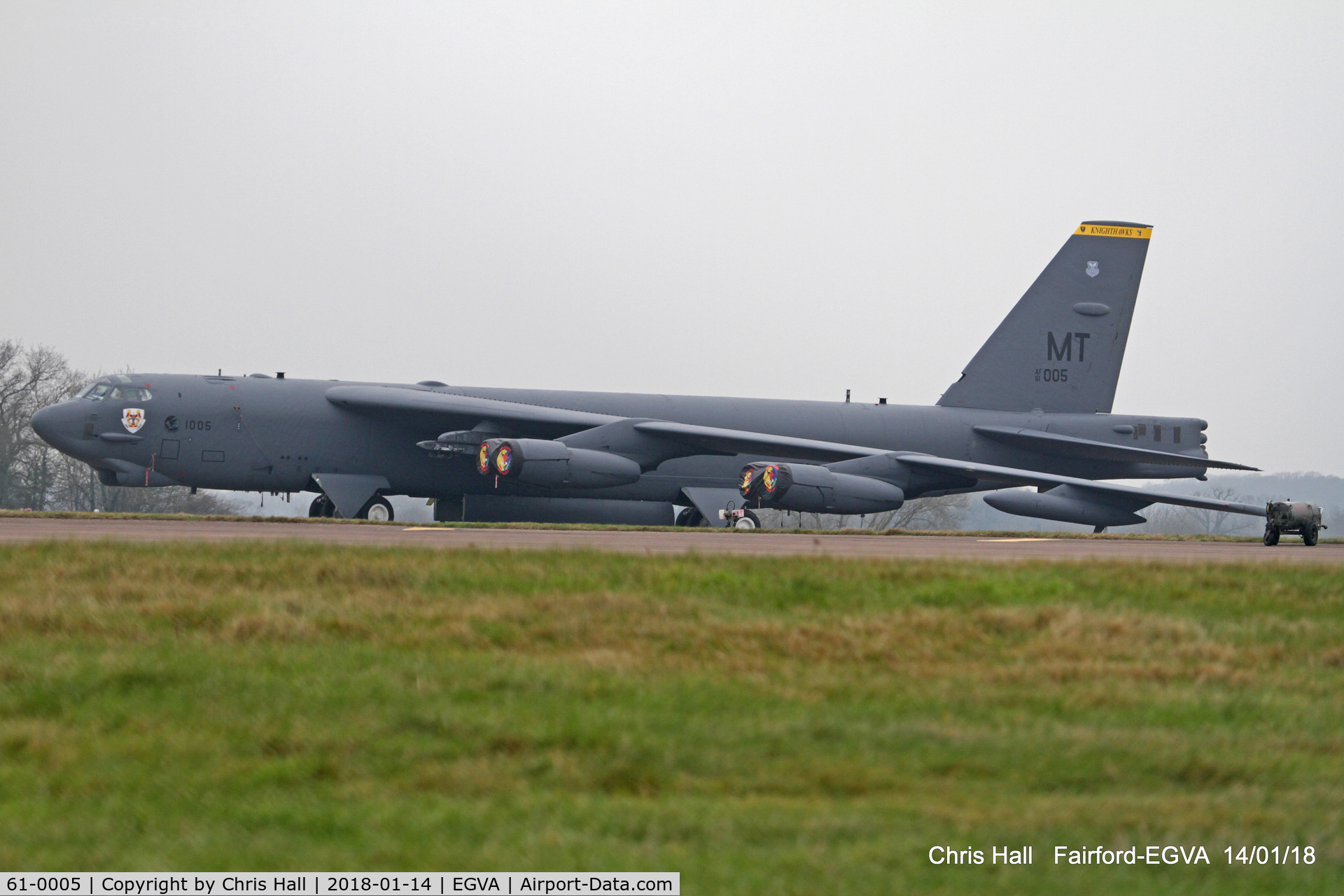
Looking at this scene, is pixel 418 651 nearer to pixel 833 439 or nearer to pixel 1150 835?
pixel 1150 835

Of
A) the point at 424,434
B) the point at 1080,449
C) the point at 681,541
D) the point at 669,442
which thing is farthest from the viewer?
the point at 1080,449

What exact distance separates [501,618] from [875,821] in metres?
4.62

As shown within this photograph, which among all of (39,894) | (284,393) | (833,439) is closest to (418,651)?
(39,894)

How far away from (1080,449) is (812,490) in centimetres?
954

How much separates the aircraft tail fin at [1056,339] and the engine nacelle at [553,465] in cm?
1115

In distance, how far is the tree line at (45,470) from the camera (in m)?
59.4

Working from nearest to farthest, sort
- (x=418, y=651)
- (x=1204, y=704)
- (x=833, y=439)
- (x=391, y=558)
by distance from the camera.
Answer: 1. (x=1204, y=704)
2. (x=418, y=651)
3. (x=391, y=558)
4. (x=833, y=439)

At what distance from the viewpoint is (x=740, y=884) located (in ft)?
16.4

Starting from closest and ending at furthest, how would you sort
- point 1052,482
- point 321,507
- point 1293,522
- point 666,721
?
point 666,721, point 1293,522, point 1052,482, point 321,507

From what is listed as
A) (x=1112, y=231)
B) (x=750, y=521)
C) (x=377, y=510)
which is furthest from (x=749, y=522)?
(x=1112, y=231)

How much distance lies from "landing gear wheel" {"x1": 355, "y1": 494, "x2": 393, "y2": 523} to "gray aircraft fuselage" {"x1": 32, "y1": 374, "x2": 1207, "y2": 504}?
310 millimetres
